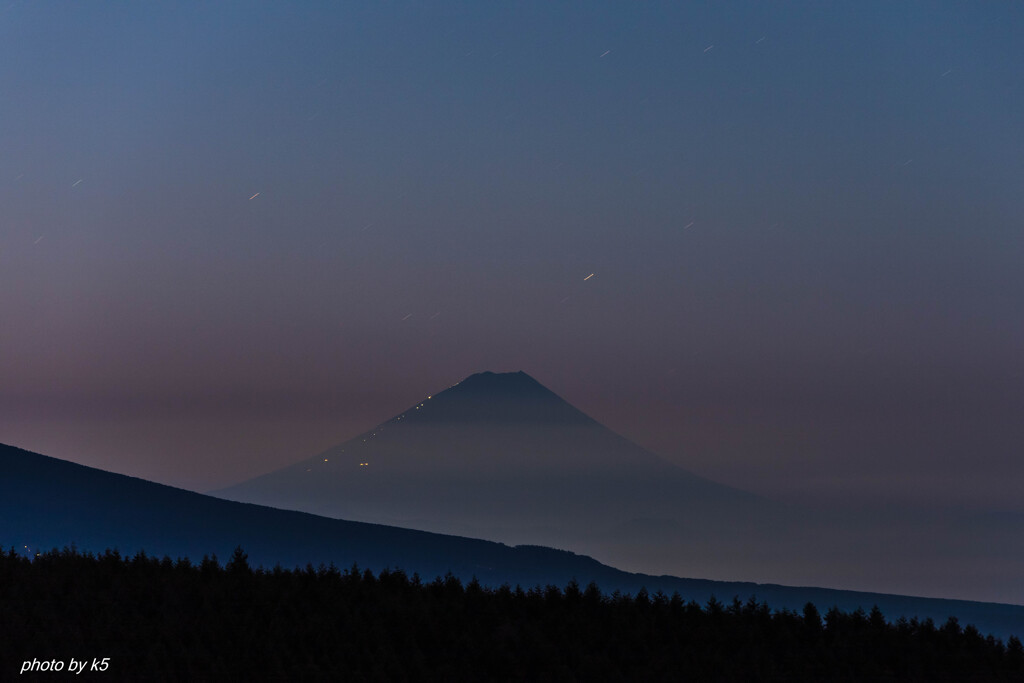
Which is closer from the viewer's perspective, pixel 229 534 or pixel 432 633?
pixel 432 633

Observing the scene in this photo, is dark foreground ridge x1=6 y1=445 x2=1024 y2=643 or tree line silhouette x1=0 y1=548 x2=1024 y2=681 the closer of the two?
tree line silhouette x1=0 y1=548 x2=1024 y2=681

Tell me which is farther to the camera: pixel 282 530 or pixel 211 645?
pixel 282 530

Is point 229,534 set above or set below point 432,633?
above

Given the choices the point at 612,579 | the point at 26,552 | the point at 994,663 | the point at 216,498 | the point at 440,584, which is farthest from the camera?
the point at 612,579

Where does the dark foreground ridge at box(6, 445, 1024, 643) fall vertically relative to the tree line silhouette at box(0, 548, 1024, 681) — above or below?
above

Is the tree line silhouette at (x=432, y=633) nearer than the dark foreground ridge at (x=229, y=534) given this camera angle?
Yes

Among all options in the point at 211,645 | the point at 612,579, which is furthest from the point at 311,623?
the point at 612,579

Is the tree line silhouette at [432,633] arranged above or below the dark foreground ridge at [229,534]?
below

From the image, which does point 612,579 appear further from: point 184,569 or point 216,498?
point 184,569
